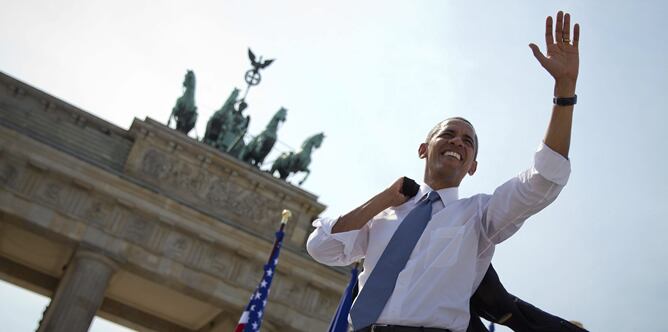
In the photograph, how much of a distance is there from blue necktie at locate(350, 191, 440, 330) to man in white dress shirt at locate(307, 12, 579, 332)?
23 mm

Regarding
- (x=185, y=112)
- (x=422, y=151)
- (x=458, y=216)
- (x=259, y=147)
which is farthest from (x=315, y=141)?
(x=458, y=216)

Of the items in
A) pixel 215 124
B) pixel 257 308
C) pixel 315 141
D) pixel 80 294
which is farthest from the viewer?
pixel 315 141

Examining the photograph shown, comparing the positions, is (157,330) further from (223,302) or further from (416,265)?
(416,265)

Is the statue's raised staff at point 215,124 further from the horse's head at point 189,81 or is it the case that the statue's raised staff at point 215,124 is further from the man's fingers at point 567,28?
the man's fingers at point 567,28

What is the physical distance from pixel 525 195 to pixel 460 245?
33 cm

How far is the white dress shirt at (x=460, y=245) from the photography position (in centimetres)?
262

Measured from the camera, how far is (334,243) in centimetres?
329

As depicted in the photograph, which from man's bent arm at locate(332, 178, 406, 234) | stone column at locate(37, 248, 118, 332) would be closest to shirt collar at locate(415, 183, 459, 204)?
man's bent arm at locate(332, 178, 406, 234)

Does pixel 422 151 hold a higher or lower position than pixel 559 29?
lower

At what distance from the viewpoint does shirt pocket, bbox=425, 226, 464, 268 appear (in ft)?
9.07

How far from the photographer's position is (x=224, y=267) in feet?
74.4

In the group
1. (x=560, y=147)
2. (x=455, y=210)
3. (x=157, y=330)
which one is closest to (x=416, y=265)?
(x=455, y=210)

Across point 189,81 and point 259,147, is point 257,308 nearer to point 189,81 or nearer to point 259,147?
point 259,147

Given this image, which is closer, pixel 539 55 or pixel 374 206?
pixel 539 55
